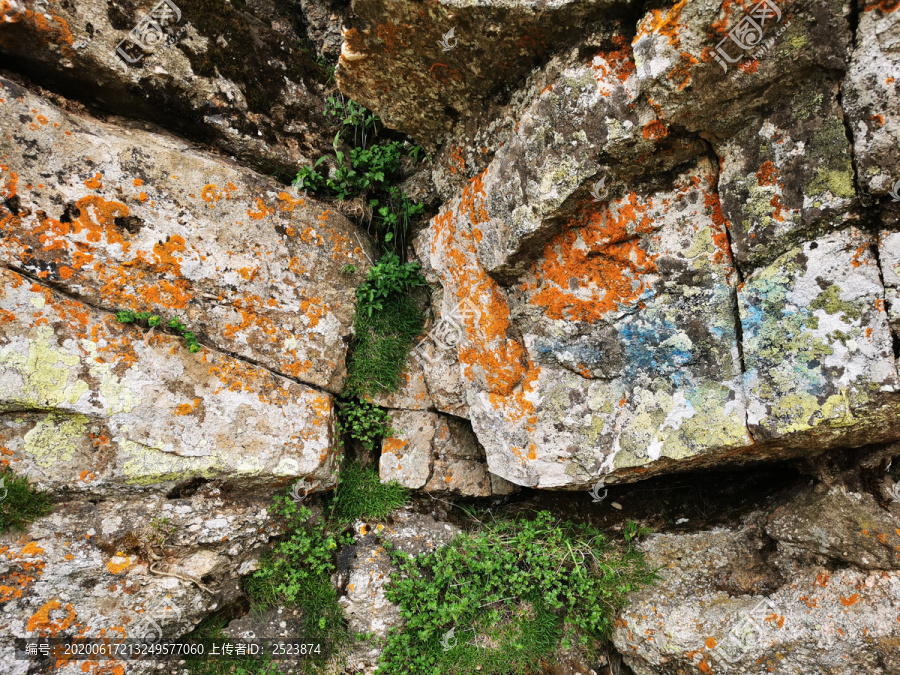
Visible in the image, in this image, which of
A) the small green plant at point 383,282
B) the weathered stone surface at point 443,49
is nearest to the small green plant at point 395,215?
the small green plant at point 383,282

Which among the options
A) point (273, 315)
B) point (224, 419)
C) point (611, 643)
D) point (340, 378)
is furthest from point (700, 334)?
point (224, 419)

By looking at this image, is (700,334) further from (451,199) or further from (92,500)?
(92,500)

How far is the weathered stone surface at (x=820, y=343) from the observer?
230cm

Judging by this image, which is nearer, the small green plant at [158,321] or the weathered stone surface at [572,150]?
the weathered stone surface at [572,150]

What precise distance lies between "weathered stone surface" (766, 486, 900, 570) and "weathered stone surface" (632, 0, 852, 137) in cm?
241

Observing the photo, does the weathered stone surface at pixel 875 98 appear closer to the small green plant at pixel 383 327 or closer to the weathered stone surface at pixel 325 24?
the small green plant at pixel 383 327

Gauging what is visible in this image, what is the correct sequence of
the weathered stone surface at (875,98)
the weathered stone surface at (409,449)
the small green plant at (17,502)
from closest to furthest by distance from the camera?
the weathered stone surface at (875,98), the small green plant at (17,502), the weathered stone surface at (409,449)

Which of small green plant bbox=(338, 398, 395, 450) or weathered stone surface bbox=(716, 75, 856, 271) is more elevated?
weathered stone surface bbox=(716, 75, 856, 271)

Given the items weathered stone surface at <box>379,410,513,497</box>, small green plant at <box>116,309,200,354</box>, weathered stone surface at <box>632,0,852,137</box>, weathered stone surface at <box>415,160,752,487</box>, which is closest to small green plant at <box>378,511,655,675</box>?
weathered stone surface at <box>379,410,513,497</box>

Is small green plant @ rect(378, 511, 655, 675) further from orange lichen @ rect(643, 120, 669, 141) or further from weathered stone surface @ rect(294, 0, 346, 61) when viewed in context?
weathered stone surface @ rect(294, 0, 346, 61)

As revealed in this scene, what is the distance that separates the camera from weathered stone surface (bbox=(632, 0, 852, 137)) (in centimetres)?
218

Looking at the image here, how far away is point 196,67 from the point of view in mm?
3740

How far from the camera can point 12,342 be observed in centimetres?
300

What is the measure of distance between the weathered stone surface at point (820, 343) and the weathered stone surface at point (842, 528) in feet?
1.53
